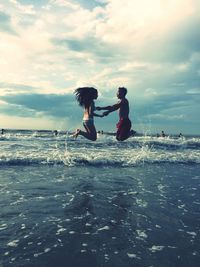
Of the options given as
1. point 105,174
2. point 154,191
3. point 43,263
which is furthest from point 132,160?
point 43,263

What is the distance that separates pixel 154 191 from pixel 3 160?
10.3 m

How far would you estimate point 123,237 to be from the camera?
7.54 meters

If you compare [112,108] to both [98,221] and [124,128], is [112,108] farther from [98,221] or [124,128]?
[98,221]

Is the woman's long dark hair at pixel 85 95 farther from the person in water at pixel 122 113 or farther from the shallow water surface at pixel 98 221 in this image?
the shallow water surface at pixel 98 221

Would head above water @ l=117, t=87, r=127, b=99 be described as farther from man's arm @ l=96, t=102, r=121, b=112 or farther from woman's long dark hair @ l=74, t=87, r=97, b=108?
woman's long dark hair @ l=74, t=87, r=97, b=108

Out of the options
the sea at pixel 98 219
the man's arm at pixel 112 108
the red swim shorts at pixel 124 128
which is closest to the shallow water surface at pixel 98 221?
the sea at pixel 98 219

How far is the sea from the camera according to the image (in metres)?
6.43

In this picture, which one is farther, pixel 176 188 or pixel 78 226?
pixel 176 188

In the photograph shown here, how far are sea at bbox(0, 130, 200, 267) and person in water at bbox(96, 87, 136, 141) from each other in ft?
5.99

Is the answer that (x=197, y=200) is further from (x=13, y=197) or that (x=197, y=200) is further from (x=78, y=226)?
(x=13, y=197)

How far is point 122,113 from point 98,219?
3.14m

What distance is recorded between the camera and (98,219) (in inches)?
350

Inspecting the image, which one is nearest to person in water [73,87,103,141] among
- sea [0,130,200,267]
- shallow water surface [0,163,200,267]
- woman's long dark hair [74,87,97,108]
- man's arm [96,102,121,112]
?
woman's long dark hair [74,87,97,108]

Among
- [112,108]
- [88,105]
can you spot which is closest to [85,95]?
[88,105]
